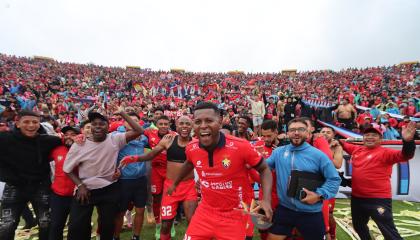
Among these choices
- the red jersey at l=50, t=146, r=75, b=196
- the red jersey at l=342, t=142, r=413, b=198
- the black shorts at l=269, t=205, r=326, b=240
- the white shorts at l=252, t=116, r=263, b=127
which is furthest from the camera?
the white shorts at l=252, t=116, r=263, b=127

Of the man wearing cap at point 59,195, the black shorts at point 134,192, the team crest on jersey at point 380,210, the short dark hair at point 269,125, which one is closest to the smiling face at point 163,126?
the black shorts at point 134,192

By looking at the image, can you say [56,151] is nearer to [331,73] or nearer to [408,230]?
[408,230]

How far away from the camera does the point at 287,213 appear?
3.42 m

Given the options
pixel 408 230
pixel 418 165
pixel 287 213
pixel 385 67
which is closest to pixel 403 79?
pixel 385 67

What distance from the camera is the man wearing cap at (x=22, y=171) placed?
395 cm

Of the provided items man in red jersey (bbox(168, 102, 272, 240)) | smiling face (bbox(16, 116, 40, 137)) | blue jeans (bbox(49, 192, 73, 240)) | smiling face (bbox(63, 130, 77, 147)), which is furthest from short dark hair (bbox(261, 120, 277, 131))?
smiling face (bbox(16, 116, 40, 137))

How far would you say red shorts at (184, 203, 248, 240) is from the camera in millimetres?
3066

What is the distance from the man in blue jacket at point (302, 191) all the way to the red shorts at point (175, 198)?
4.96ft

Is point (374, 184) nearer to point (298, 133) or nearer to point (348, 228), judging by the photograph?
point (348, 228)

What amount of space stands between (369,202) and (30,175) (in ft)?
15.4

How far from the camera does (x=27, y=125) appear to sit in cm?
399

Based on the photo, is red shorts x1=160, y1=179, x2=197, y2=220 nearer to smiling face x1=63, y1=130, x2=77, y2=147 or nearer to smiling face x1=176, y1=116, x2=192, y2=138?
smiling face x1=176, y1=116, x2=192, y2=138

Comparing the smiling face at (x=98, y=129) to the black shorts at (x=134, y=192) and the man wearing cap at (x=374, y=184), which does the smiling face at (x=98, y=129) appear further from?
the man wearing cap at (x=374, y=184)

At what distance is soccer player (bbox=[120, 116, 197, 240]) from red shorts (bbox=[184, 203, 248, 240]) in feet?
4.13
